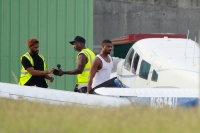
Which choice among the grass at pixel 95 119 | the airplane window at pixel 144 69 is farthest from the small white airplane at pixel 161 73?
the grass at pixel 95 119

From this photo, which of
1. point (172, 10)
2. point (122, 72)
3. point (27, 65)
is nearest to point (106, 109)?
point (27, 65)

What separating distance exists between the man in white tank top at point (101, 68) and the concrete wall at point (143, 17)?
16.2 meters

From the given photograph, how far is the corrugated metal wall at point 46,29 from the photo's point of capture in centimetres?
1647

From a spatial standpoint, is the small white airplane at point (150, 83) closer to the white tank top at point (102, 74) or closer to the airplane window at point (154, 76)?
the airplane window at point (154, 76)

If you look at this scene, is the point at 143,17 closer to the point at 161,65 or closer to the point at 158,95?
the point at 161,65

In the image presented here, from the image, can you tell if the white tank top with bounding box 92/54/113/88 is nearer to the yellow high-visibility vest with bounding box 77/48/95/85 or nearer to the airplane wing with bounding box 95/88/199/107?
the yellow high-visibility vest with bounding box 77/48/95/85

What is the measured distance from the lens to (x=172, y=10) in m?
32.0

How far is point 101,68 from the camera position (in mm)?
12758

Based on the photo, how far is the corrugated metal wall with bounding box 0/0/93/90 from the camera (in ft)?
54.0

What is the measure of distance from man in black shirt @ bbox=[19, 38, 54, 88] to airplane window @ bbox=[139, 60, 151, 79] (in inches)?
63.9

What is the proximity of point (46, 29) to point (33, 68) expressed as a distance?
4.45 m

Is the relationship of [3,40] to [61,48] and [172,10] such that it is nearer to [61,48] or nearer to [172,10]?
[61,48]

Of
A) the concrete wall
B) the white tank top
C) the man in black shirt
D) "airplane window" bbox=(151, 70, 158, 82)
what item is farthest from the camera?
the concrete wall

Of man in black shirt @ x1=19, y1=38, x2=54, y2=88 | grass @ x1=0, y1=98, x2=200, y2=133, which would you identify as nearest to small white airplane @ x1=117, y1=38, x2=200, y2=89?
man in black shirt @ x1=19, y1=38, x2=54, y2=88
